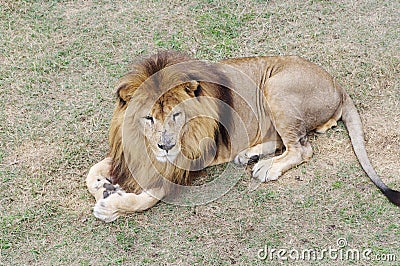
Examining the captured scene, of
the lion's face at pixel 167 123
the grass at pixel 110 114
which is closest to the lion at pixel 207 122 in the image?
the lion's face at pixel 167 123

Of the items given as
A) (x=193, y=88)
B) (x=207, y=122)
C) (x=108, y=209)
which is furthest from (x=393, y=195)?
(x=108, y=209)

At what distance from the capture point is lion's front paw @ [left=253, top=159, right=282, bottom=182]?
4.31 meters

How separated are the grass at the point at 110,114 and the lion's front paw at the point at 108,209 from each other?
0.05 metres

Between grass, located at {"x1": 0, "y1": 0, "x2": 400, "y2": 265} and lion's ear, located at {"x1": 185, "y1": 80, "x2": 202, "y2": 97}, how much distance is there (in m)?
0.73

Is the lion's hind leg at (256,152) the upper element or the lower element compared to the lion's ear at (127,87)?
lower

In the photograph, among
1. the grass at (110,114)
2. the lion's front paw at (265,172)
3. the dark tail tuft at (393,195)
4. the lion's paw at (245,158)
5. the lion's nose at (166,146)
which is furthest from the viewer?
the lion's paw at (245,158)

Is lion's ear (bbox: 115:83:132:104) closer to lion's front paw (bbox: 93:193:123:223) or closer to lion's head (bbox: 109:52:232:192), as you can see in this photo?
lion's head (bbox: 109:52:232:192)

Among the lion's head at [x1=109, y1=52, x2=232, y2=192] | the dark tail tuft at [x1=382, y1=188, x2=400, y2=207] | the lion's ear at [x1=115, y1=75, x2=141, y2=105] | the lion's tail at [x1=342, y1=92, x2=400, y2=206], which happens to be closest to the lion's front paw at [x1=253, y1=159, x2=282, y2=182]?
the lion's head at [x1=109, y1=52, x2=232, y2=192]

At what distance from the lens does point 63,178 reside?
4387 mm

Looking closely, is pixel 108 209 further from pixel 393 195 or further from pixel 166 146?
pixel 393 195

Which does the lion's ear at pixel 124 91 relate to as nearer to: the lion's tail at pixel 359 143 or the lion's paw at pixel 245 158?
the lion's paw at pixel 245 158

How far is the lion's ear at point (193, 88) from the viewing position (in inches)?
152

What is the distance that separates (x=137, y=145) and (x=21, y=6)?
112 inches

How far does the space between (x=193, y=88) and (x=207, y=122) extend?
0.85 feet
